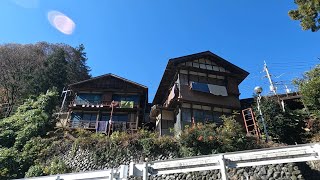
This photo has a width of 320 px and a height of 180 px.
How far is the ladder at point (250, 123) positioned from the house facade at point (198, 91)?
130cm

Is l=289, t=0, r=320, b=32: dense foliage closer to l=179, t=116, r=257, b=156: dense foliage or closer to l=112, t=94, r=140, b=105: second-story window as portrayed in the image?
l=179, t=116, r=257, b=156: dense foliage

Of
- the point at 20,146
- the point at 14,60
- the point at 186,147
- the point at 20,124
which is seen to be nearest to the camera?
the point at 186,147

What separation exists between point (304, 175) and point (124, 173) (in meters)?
12.0

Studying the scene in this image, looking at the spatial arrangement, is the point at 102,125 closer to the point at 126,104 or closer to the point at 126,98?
the point at 126,104

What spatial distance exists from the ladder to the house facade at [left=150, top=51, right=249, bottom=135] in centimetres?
130

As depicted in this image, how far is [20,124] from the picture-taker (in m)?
26.6

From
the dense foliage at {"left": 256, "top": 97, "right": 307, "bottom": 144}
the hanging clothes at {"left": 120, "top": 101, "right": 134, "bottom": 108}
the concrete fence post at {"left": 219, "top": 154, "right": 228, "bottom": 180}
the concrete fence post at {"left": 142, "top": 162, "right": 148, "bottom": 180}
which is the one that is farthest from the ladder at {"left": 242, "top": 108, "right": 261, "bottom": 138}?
the concrete fence post at {"left": 142, "top": 162, "right": 148, "bottom": 180}

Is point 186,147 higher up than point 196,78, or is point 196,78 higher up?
point 196,78

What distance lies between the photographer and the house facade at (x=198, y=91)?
25.1 metres

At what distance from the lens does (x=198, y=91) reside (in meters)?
25.9

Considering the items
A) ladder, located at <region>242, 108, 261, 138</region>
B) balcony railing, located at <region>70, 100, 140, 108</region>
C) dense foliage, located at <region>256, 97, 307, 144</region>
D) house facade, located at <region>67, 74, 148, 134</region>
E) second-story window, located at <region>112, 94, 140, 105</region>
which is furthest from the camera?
A: second-story window, located at <region>112, 94, 140, 105</region>

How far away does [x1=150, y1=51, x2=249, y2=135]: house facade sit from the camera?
25109mm

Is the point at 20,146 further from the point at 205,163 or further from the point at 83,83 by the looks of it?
the point at 205,163

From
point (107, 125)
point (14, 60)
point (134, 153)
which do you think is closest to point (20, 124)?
point (107, 125)
